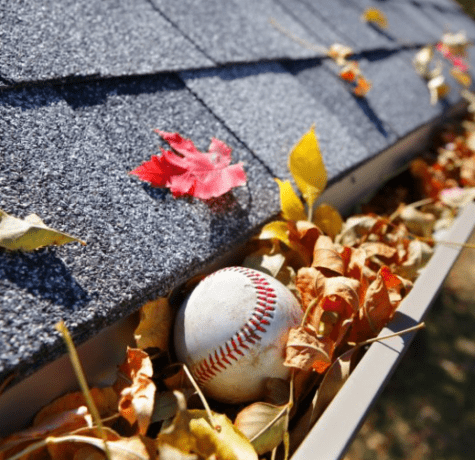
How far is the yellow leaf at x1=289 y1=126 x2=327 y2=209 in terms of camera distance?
1.14 m

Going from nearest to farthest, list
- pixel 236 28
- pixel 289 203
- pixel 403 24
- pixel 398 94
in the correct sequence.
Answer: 1. pixel 289 203
2. pixel 236 28
3. pixel 398 94
4. pixel 403 24

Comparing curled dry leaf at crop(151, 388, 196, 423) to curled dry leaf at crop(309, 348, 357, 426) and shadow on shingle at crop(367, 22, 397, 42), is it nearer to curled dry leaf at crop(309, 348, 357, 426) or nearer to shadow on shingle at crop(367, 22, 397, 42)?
curled dry leaf at crop(309, 348, 357, 426)

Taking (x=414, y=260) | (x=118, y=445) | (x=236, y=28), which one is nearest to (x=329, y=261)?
(x=414, y=260)

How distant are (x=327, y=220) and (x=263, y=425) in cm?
58

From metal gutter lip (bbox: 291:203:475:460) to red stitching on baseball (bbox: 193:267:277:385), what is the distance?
0.18 m

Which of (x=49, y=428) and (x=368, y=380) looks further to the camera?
(x=368, y=380)

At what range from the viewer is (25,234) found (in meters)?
0.73

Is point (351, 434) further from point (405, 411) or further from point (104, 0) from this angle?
point (405, 411)

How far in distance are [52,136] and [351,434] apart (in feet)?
2.55

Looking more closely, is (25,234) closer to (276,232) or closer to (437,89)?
(276,232)

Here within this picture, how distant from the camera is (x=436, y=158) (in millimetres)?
1992

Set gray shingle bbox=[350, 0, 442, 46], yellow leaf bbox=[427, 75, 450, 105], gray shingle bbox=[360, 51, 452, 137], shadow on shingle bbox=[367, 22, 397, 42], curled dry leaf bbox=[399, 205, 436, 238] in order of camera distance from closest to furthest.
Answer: curled dry leaf bbox=[399, 205, 436, 238] < gray shingle bbox=[360, 51, 452, 137] < yellow leaf bbox=[427, 75, 450, 105] < shadow on shingle bbox=[367, 22, 397, 42] < gray shingle bbox=[350, 0, 442, 46]

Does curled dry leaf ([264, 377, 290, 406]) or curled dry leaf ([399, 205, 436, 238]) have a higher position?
curled dry leaf ([399, 205, 436, 238])

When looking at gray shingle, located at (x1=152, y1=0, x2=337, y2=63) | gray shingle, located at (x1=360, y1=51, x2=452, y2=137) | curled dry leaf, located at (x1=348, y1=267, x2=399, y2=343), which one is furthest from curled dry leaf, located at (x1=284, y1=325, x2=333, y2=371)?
gray shingle, located at (x1=360, y1=51, x2=452, y2=137)
